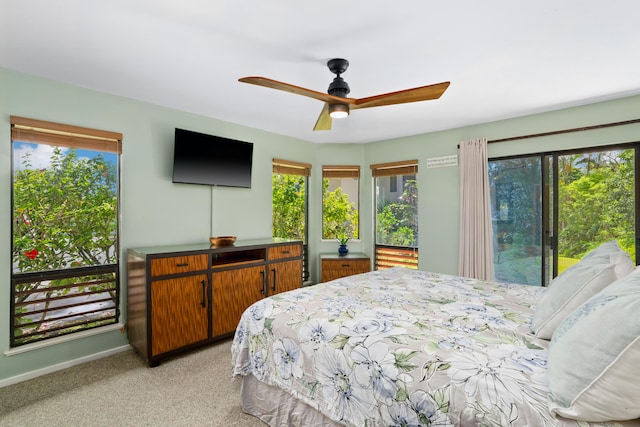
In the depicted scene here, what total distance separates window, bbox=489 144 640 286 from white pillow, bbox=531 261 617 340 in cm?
221

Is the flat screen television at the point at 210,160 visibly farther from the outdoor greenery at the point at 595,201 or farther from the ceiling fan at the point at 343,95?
the outdoor greenery at the point at 595,201

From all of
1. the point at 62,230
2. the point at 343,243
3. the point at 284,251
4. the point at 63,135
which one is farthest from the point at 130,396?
the point at 343,243

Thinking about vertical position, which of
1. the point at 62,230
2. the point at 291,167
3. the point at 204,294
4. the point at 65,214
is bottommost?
the point at 204,294

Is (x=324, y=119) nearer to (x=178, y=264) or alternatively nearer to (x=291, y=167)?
(x=178, y=264)

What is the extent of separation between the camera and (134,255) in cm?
284

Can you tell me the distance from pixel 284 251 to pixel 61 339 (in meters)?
2.17

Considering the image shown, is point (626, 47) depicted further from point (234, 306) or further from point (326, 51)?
point (234, 306)

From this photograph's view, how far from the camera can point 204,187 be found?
3.63m

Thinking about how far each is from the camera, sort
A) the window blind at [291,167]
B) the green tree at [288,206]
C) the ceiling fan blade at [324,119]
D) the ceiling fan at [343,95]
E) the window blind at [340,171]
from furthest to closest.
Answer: the window blind at [340,171] → the green tree at [288,206] → the window blind at [291,167] → the ceiling fan blade at [324,119] → the ceiling fan at [343,95]

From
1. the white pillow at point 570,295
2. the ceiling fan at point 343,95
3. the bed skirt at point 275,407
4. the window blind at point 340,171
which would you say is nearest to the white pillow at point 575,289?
the white pillow at point 570,295

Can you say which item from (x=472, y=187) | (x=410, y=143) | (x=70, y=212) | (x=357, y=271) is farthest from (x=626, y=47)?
(x=70, y=212)

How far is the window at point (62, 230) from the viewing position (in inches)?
98.8

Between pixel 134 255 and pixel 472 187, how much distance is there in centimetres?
383

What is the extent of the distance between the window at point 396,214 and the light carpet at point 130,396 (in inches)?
115
